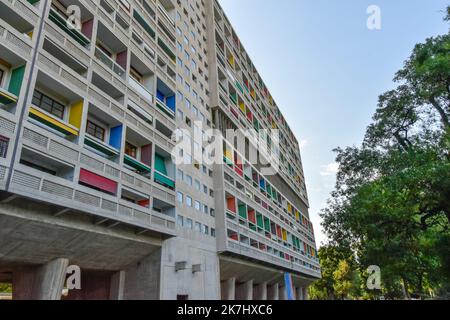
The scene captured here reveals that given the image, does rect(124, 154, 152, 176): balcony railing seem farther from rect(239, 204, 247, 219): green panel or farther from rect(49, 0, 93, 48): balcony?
rect(239, 204, 247, 219): green panel

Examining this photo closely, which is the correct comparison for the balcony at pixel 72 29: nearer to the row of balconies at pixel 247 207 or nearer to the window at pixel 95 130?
the window at pixel 95 130

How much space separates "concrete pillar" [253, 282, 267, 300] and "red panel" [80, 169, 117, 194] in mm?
26911

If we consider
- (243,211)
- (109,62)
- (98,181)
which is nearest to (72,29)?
(109,62)

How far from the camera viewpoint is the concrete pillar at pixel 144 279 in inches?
741

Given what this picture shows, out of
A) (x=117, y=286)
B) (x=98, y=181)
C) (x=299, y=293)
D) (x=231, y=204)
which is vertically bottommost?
(x=299, y=293)

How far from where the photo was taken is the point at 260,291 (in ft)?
121

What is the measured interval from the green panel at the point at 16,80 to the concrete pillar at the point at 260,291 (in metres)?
32.7

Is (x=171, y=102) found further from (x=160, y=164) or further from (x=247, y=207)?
(x=247, y=207)

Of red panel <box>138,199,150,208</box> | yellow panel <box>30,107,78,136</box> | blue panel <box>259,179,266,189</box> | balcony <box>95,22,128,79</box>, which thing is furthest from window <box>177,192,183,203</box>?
blue panel <box>259,179,266,189</box>

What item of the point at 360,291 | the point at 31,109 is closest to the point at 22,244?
the point at 31,109

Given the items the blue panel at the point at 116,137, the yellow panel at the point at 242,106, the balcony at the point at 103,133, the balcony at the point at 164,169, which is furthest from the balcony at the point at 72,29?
the yellow panel at the point at 242,106

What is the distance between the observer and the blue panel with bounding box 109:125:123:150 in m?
17.4

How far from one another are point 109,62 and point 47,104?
493cm
